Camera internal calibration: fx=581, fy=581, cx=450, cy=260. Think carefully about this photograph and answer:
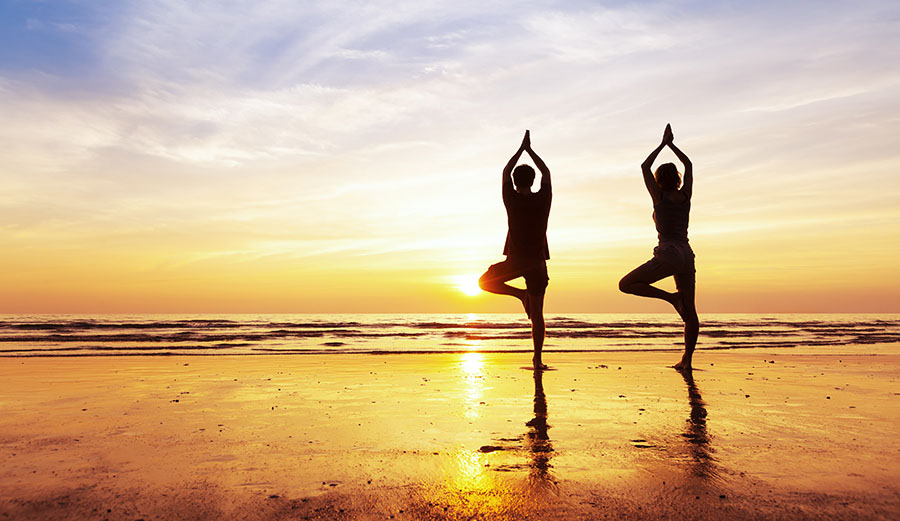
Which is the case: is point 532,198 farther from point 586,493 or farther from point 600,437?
point 586,493

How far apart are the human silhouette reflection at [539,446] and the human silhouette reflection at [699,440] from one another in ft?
2.31

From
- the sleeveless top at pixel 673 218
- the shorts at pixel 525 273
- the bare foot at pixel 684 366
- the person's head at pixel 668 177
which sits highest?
the person's head at pixel 668 177

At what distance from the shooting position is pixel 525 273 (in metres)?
7.91

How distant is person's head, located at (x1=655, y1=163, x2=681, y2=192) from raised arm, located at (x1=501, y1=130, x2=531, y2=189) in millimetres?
1692

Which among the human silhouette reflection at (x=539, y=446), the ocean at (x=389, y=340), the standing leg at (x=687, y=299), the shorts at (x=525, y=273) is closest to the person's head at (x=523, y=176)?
the shorts at (x=525, y=273)

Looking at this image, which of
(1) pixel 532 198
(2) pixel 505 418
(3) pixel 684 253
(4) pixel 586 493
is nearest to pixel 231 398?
(2) pixel 505 418

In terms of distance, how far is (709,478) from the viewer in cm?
265

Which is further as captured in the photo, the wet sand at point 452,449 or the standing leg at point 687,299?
the standing leg at point 687,299

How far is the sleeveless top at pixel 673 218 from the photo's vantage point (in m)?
7.17

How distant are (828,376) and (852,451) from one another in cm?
446

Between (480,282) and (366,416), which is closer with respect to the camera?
(366,416)

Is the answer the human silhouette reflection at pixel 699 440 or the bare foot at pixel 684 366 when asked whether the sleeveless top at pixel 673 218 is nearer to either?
the bare foot at pixel 684 366

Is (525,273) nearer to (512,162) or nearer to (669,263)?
(512,162)

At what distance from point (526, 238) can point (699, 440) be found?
459 cm
